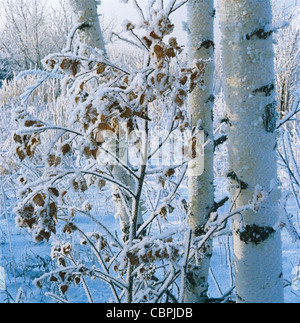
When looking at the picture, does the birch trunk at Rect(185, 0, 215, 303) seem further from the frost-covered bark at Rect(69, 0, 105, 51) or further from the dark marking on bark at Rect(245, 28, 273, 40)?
the dark marking on bark at Rect(245, 28, 273, 40)

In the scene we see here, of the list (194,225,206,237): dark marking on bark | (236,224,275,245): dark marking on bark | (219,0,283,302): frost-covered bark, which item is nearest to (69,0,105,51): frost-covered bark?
(219,0,283,302): frost-covered bark

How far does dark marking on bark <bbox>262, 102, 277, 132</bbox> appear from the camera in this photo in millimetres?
1031

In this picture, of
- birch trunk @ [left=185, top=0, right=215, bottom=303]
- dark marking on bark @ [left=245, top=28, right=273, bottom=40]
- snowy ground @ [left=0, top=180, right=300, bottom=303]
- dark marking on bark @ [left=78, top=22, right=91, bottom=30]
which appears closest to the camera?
dark marking on bark @ [left=245, top=28, right=273, bottom=40]

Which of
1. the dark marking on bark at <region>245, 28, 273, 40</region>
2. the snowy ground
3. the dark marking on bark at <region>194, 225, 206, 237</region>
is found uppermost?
the dark marking on bark at <region>245, 28, 273, 40</region>

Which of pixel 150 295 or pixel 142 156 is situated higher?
pixel 142 156

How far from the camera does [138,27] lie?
103 centimetres

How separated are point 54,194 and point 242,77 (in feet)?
2.30

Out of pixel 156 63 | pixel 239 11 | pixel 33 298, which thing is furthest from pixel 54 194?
pixel 33 298

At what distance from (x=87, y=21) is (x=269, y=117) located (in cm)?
115

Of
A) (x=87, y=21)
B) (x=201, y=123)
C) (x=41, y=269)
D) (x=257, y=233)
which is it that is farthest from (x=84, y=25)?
(x=41, y=269)

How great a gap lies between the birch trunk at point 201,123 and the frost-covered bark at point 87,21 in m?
0.51

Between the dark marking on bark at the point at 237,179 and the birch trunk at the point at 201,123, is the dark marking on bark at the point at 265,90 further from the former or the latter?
the birch trunk at the point at 201,123

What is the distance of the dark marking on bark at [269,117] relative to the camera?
1031 millimetres
